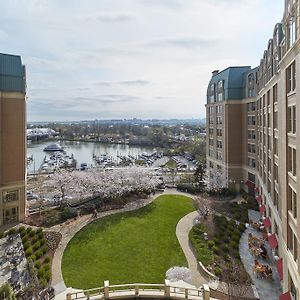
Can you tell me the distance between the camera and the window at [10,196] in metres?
27.8

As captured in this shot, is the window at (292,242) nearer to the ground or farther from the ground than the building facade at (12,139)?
nearer to the ground

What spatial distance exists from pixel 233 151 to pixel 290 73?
2637 cm

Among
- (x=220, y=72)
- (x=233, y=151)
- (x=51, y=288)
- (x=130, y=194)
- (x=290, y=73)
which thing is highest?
(x=220, y=72)

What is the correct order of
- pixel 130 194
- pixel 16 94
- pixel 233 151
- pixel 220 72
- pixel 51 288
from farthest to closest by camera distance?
pixel 220 72, pixel 233 151, pixel 130 194, pixel 16 94, pixel 51 288

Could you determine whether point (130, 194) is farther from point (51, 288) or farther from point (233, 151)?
point (51, 288)

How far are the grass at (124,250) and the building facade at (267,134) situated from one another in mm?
7669

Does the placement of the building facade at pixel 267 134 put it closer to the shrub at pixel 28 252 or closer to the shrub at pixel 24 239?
the shrub at pixel 28 252

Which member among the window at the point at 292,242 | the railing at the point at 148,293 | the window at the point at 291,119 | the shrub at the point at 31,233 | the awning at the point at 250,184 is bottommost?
the railing at the point at 148,293

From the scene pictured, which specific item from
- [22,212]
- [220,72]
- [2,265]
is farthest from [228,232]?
[220,72]

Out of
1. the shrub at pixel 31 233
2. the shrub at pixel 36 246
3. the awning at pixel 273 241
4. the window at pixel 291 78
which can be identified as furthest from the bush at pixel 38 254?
the window at pixel 291 78

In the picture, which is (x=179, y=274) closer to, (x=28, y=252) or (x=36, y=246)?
(x=28, y=252)

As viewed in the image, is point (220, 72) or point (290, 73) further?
point (220, 72)

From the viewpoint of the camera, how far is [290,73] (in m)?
14.6

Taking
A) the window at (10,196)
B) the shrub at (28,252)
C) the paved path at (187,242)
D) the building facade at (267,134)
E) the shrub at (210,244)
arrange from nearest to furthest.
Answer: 1. the building facade at (267,134)
2. the paved path at (187,242)
3. the shrub at (28,252)
4. the shrub at (210,244)
5. the window at (10,196)
